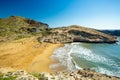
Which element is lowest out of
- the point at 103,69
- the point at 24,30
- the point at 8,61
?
the point at 103,69

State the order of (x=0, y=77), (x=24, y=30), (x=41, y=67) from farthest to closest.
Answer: (x=24, y=30), (x=41, y=67), (x=0, y=77)

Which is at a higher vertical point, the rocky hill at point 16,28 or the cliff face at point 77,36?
the rocky hill at point 16,28

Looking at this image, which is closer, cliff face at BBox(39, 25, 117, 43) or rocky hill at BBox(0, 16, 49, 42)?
cliff face at BBox(39, 25, 117, 43)

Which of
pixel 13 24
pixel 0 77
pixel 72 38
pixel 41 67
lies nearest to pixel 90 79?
pixel 0 77

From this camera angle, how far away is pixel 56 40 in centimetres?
7219

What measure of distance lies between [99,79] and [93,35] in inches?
2606

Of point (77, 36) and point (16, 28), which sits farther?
point (16, 28)

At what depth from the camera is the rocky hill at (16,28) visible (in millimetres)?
84287

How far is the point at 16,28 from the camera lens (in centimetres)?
9906

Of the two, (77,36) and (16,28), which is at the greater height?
(16,28)

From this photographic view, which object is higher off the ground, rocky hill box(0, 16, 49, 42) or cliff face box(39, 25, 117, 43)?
rocky hill box(0, 16, 49, 42)

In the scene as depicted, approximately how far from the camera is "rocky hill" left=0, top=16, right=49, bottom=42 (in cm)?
8429

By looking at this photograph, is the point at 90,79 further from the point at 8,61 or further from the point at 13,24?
the point at 13,24

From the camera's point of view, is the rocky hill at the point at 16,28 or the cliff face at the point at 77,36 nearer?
the cliff face at the point at 77,36
